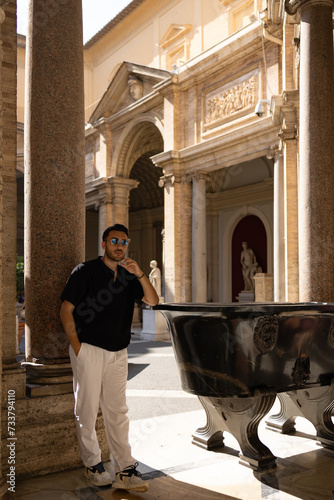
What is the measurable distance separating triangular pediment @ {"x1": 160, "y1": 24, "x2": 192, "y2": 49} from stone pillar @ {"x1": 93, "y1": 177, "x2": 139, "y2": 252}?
22.0 feet

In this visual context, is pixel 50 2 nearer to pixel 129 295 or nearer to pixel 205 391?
pixel 129 295

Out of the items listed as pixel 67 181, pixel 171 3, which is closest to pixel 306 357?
pixel 67 181

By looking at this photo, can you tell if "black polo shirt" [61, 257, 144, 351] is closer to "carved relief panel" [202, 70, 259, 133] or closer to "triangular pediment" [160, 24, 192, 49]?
"carved relief panel" [202, 70, 259, 133]

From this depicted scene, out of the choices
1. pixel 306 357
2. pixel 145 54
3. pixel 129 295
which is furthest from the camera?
pixel 145 54

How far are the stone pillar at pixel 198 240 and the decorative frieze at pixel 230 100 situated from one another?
71.2 inches

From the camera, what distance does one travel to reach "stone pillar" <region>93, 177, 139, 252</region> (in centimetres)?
1889

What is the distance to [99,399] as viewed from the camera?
10.6 feet

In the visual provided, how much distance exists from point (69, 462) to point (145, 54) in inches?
866

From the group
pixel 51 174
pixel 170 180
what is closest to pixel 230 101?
pixel 170 180

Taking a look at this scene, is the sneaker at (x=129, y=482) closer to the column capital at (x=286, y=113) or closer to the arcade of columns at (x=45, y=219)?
the arcade of columns at (x=45, y=219)

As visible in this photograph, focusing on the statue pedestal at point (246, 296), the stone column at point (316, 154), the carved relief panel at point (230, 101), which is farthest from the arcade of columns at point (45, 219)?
the statue pedestal at point (246, 296)

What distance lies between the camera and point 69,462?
350 cm

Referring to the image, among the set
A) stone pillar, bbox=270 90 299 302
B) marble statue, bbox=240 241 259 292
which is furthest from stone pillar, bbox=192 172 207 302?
stone pillar, bbox=270 90 299 302

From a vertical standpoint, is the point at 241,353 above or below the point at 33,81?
below
